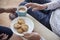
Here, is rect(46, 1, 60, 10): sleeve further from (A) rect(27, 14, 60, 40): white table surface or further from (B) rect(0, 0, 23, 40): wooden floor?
(B) rect(0, 0, 23, 40): wooden floor

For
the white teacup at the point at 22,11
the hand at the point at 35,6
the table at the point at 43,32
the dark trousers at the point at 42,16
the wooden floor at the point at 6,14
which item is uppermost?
the hand at the point at 35,6

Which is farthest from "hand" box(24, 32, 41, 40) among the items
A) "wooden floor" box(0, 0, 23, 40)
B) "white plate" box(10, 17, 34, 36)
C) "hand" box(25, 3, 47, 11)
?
"wooden floor" box(0, 0, 23, 40)

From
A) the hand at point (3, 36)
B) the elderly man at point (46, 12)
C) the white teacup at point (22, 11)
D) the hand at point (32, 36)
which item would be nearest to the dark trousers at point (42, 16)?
the elderly man at point (46, 12)

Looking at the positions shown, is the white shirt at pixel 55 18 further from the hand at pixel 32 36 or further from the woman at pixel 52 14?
the hand at pixel 32 36

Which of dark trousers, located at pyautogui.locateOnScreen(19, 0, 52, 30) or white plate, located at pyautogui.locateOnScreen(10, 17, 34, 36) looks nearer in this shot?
white plate, located at pyautogui.locateOnScreen(10, 17, 34, 36)

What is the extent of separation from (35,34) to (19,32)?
0.43 feet

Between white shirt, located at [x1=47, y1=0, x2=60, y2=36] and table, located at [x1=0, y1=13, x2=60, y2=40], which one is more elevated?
white shirt, located at [x1=47, y1=0, x2=60, y2=36]

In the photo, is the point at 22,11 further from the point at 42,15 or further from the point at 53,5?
the point at 53,5

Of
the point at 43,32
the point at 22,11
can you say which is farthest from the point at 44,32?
the point at 22,11

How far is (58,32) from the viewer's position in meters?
1.04

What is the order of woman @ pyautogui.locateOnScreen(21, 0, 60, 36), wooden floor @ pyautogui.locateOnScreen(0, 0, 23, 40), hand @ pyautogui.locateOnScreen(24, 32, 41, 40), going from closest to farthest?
hand @ pyautogui.locateOnScreen(24, 32, 41, 40) < woman @ pyautogui.locateOnScreen(21, 0, 60, 36) < wooden floor @ pyautogui.locateOnScreen(0, 0, 23, 40)

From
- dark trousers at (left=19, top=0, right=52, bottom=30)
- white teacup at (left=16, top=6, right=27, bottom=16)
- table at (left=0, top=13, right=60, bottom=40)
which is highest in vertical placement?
white teacup at (left=16, top=6, right=27, bottom=16)

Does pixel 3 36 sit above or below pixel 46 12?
below

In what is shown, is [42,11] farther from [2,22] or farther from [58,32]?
[2,22]
